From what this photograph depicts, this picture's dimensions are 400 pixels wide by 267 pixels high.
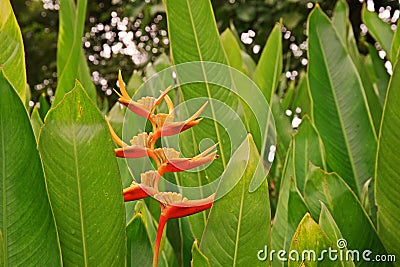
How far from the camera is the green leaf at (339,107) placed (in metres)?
0.81

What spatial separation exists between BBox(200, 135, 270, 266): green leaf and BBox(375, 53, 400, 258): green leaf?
171 millimetres

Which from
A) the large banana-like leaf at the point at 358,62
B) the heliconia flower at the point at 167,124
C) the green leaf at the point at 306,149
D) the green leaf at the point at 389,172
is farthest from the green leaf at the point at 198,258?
the large banana-like leaf at the point at 358,62

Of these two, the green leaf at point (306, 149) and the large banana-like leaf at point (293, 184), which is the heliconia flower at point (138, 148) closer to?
the large banana-like leaf at point (293, 184)

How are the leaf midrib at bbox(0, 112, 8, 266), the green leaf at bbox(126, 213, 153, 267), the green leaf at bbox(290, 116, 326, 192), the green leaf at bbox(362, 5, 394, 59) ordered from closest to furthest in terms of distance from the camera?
the leaf midrib at bbox(0, 112, 8, 266)
the green leaf at bbox(126, 213, 153, 267)
the green leaf at bbox(290, 116, 326, 192)
the green leaf at bbox(362, 5, 394, 59)

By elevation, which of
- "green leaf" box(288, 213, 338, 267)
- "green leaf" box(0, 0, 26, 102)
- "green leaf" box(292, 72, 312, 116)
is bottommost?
"green leaf" box(292, 72, 312, 116)

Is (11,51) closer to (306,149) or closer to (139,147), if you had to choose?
(139,147)

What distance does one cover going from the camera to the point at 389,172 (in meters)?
0.57

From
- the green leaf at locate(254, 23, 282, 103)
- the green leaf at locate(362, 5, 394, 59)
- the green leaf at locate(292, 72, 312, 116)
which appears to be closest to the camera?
the green leaf at locate(254, 23, 282, 103)

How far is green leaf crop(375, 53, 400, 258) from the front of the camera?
1.81 feet

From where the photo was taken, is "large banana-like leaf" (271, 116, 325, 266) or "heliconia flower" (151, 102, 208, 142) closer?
"heliconia flower" (151, 102, 208, 142)

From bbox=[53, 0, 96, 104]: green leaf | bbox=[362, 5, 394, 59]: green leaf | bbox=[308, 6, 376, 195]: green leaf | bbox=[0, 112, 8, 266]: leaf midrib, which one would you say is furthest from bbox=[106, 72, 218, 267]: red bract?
bbox=[362, 5, 394, 59]: green leaf

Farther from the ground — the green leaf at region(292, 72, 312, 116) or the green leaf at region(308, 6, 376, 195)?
the green leaf at region(308, 6, 376, 195)

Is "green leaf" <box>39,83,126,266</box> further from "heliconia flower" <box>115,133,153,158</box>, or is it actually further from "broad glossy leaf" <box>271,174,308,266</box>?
"broad glossy leaf" <box>271,174,308,266</box>

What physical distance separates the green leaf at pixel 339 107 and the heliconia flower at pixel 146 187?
0.41 meters
